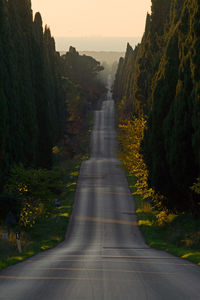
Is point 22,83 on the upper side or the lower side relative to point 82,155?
upper

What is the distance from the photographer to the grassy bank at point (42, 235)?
27.2 meters

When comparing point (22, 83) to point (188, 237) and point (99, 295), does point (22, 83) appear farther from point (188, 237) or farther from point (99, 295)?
point (99, 295)

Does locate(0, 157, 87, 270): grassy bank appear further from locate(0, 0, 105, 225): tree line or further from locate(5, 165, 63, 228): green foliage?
locate(0, 0, 105, 225): tree line

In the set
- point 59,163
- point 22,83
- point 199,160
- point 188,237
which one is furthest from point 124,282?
point 59,163

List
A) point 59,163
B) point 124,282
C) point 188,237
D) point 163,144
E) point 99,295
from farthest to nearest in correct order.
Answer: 1. point 59,163
2. point 163,144
3. point 188,237
4. point 124,282
5. point 99,295

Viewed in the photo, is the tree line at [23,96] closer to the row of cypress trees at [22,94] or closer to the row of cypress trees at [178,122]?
the row of cypress trees at [22,94]

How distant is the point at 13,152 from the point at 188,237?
1344 centimetres

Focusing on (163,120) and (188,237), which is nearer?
(188,237)

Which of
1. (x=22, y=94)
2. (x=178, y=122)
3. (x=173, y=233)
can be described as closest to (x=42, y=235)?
(x=173, y=233)

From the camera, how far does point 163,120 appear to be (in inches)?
1398

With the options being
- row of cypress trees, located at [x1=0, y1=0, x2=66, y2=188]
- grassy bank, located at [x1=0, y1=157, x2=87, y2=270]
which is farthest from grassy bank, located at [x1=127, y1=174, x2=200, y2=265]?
row of cypress trees, located at [x1=0, y1=0, x2=66, y2=188]

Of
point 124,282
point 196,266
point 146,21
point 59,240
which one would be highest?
point 146,21

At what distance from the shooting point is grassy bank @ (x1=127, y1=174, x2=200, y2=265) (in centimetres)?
2992

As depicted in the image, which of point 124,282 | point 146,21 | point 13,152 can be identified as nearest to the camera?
point 124,282
